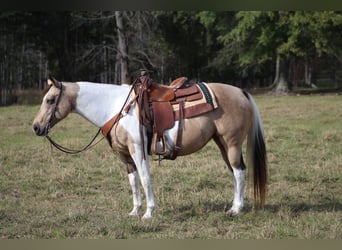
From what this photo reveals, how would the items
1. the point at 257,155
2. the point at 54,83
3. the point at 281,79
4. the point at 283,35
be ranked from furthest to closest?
the point at 281,79 → the point at 283,35 → the point at 257,155 → the point at 54,83

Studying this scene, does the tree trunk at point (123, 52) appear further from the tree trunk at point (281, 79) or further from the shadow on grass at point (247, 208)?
the shadow on grass at point (247, 208)

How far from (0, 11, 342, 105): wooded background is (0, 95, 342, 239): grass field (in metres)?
11.4

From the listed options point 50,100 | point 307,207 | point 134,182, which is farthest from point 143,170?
point 307,207

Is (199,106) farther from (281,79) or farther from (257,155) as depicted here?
(281,79)

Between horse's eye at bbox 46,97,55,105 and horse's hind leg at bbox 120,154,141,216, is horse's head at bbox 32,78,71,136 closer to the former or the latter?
horse's eye at bbox 46,97,55,105

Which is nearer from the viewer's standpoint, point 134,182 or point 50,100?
point 50,100

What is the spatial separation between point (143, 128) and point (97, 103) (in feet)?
1.84

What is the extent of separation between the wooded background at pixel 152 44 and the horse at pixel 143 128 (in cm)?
1434

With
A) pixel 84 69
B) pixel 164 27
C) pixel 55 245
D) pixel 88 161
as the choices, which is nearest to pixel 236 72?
pixel 164 27

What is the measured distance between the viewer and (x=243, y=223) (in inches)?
176

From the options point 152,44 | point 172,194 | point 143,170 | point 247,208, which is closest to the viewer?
point 143,170

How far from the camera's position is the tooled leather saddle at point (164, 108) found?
4.57 meters

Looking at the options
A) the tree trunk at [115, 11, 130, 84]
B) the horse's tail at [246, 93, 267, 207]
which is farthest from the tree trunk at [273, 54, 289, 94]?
the horse's tail at [246, 93, 267, 207]

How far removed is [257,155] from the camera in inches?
196
